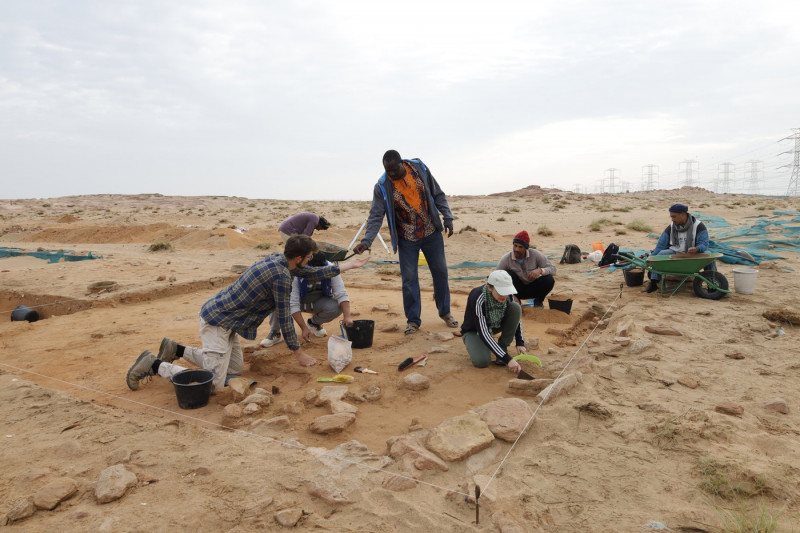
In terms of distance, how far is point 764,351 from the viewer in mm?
4348

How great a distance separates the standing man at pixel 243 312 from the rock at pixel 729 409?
10.1ft

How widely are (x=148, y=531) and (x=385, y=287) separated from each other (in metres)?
6.62

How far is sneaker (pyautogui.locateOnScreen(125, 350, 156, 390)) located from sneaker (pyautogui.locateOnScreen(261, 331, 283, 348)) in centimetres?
125

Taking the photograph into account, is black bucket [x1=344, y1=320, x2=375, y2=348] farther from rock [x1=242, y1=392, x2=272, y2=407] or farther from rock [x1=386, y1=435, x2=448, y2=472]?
rock [x1=386, y1=435, x2=448, y2=472]

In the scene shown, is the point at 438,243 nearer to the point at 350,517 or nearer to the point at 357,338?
the point at 357,338

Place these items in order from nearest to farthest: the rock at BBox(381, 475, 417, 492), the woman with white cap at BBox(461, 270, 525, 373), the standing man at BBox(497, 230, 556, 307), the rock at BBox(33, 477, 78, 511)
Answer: the rock at BBox(33, 477, 78, 511) → the rock at BBox(381, 475, 417, 492) → the woman with white cap at BBox(461, 270, 525, 373) → the standing man at BBox(497, 230, 556, 307)

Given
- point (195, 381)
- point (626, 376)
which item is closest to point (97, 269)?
point (195, 381)

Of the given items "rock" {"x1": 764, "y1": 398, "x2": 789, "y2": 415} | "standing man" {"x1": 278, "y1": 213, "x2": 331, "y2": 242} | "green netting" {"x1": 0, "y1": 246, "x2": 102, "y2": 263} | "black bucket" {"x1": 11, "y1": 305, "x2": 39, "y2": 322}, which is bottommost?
"black bucket" {"x1": 11, "y1": 305, "x2": 39, "y2": 322}

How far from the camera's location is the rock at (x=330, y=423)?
10.8 ft

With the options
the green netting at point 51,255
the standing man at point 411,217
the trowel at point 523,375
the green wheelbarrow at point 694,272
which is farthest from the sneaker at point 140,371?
the green netting at point 51,255

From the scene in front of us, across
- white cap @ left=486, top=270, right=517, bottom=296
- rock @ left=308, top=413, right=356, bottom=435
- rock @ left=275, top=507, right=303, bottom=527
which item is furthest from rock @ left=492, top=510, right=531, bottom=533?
white cap @ left=486, top=270, right=517, bottom=296

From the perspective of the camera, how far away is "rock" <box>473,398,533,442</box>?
120 inches

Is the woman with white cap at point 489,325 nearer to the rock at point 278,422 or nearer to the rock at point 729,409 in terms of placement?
the rock at point 729,409

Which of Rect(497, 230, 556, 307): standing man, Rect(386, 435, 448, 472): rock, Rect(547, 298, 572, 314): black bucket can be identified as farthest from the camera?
Rect(547, 298, 572, 314): black bucket
